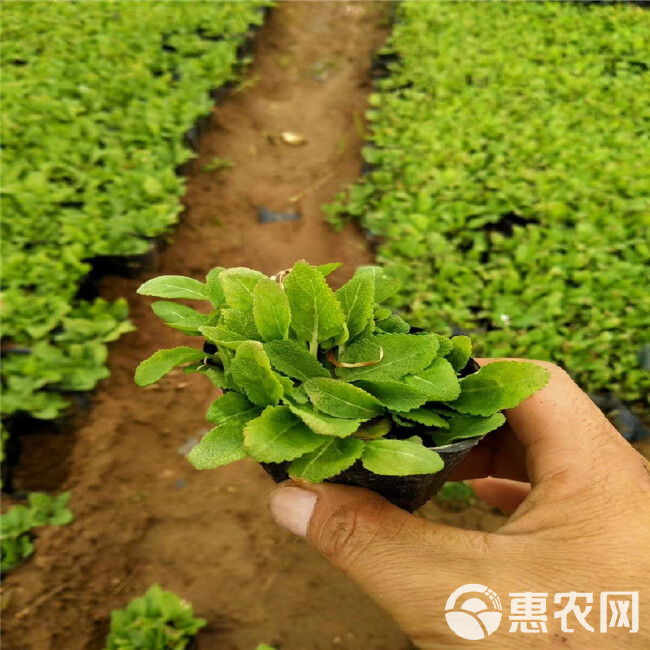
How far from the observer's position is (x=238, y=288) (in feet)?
4.75

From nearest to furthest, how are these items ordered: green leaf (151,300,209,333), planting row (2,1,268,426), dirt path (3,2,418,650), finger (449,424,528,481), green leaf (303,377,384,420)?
green leaf (303,377,384,420)
green leaf (151,300,209,333)
finger (449,424,528,481)
dirt path (3,2,418,650)
planting row (2,1,268,426)

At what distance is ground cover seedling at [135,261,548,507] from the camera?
1.25 m

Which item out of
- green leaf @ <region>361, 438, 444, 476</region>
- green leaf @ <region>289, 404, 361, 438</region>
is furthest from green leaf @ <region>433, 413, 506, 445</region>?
green leaf @ <region>289, 404, 361, 438</region>

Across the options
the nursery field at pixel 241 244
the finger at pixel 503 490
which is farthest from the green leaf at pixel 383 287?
the finger at pixel 503 490

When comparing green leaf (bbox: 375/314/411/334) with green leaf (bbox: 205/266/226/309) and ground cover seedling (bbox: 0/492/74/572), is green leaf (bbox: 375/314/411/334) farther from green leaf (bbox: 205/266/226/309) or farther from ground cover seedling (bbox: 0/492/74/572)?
ground cover seedling (bbox: 0/492/74/572)

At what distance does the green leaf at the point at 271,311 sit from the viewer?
1334 mm

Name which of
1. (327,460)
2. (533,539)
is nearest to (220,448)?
(327,460)

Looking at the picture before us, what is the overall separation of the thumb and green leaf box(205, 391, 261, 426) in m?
0.32

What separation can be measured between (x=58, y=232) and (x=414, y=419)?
3.05 metres

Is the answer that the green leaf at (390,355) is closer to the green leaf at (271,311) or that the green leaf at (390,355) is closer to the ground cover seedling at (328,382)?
the ground cover seedling at (328,382)

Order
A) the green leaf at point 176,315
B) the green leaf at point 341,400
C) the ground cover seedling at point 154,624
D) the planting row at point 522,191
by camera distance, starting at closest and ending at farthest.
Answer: the green leaf at point 341,400
the green leaf at point 176,315
the ground cover seedling at point 154,624
the planting row at point 522,191

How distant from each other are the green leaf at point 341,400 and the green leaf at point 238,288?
29cm

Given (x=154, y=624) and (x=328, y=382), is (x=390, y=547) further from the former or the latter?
(x=154, y=624)

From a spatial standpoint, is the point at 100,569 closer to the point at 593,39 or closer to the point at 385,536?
the point at 385,536
